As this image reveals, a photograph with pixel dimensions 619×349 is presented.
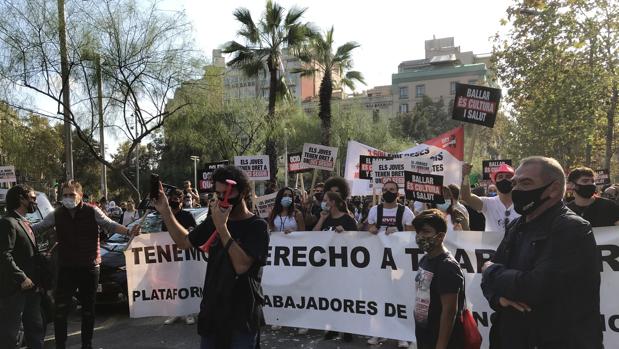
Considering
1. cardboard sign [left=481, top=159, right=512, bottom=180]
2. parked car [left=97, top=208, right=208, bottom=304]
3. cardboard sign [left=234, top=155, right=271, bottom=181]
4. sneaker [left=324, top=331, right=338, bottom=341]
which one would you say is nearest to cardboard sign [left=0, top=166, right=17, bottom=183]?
cardboard sign [left=234, top=155, right=271, bottom=181]

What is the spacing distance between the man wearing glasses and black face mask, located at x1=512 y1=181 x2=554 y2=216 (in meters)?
3.88

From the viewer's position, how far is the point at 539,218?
259 centimetres

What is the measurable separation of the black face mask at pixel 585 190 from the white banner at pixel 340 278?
0.38 meters

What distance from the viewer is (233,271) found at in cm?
304

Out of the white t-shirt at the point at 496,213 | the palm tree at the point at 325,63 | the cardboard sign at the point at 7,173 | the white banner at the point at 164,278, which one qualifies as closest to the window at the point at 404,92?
the palm tree at the point at 325,63

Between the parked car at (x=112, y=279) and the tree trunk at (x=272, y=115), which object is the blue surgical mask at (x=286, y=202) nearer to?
the parked car at (x=112, y=279)

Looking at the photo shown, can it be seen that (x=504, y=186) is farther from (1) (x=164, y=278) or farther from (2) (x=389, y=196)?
(1) (x=164, y=278)

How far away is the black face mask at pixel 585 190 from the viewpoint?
496cm

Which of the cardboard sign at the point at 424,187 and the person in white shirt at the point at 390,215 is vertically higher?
the cardboard sign at the point at 424,187

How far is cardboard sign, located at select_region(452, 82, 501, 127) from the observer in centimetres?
620

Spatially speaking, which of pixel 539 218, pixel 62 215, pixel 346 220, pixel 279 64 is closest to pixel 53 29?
pixel 279 64

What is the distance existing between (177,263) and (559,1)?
638 inches

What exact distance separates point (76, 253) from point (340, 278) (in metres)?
2.81

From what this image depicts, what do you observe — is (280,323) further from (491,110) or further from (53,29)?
(53,29)
